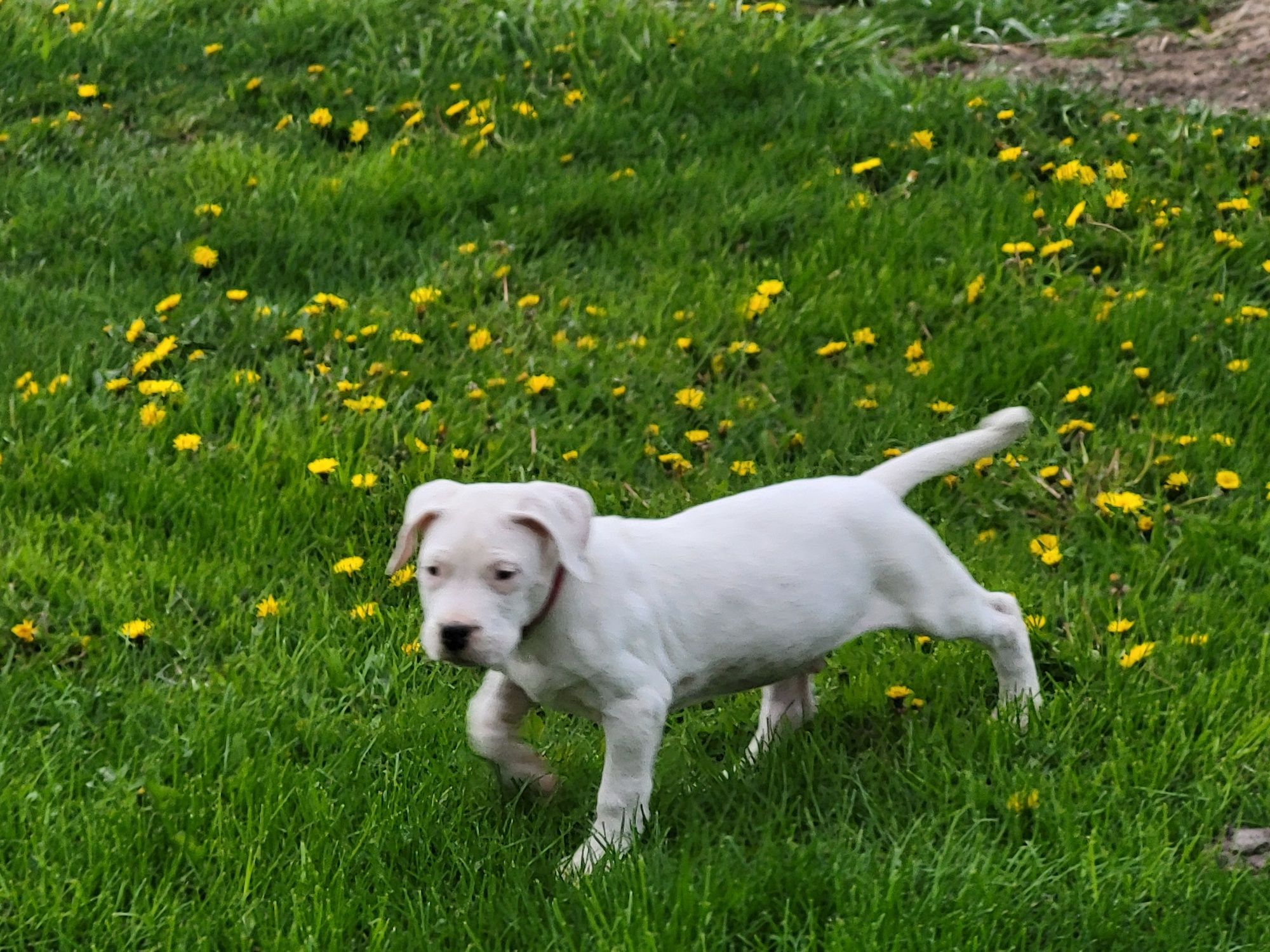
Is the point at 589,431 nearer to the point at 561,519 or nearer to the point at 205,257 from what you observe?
the point at 205,257

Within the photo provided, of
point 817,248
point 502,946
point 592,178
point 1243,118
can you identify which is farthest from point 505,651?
point 1243,118

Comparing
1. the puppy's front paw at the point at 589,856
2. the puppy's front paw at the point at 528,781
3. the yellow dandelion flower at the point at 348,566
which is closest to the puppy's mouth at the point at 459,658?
the puppy's front paw at the point at 589,856

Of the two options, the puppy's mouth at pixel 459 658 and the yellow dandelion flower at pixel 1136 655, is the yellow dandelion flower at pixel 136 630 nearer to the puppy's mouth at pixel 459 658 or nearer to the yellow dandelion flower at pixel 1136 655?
the puppy's mouth at pixel 459 658

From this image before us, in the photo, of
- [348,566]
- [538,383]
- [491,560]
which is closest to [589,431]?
[538,383]

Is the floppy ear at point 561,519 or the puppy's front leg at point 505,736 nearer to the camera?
the floppy ear at point 561,519

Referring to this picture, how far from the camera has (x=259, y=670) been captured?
3629mm

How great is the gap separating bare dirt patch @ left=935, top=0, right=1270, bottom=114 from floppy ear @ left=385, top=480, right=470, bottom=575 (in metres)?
4.37

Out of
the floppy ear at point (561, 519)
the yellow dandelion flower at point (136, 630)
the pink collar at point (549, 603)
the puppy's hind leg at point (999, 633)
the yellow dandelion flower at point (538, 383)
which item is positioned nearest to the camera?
the floppy ear at point (561, 519)

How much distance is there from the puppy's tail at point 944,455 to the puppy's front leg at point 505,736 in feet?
3.11

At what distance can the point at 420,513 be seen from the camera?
9.19 feet

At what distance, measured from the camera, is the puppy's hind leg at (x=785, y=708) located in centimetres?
344

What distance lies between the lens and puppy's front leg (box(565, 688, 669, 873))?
9.57 feet

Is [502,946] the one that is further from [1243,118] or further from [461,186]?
[1243,118]

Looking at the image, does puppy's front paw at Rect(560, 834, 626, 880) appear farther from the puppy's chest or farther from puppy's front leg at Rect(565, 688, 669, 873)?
the puppy's chest
